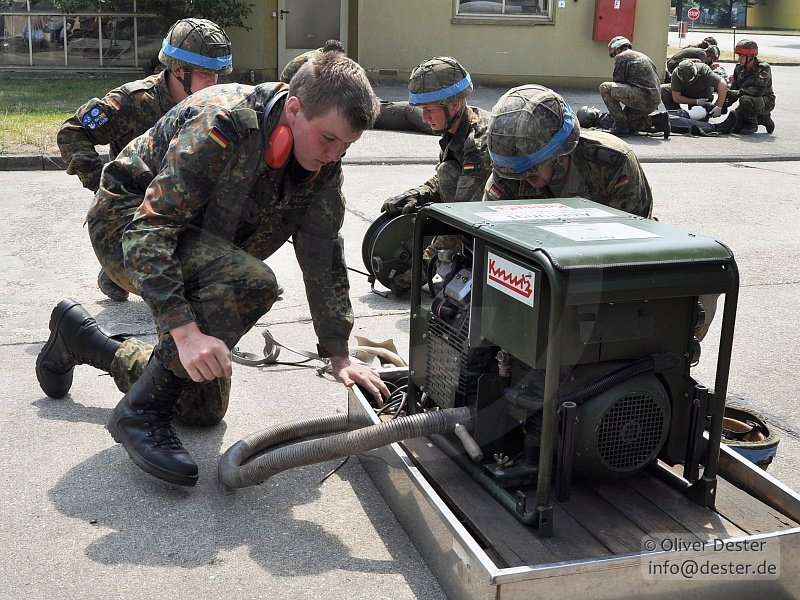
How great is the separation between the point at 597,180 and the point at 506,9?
533 inches

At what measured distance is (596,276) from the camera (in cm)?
252

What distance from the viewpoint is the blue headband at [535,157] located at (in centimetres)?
338

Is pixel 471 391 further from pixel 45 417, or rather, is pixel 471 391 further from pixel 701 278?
pixel 45 417

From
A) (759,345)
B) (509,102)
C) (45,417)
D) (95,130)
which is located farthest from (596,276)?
(95,130)

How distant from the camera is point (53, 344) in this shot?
3.89 metres

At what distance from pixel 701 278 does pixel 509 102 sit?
1123 mm

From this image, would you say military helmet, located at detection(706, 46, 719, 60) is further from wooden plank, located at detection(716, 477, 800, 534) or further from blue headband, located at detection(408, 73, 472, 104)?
wooden plank, located at detection(716, 477, 800, 534)

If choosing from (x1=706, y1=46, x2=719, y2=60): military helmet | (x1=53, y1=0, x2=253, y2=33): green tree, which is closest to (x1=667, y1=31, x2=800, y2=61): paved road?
(x1=706, y1=46, x2=719, y2=60): military helmet

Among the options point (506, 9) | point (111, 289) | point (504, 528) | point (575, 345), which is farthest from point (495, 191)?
point (506, 9)

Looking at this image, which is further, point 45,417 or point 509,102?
point 45,417

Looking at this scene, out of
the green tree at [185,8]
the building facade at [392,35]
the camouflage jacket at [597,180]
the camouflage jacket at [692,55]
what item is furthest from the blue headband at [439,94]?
the building facade at [392,35]

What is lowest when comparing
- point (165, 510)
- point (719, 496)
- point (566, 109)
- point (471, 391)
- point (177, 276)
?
point (165, 510)

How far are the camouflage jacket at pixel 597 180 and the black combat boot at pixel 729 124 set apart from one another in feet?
33.7

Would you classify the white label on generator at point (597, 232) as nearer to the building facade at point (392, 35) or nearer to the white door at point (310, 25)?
the building facade at point (392, 35)
